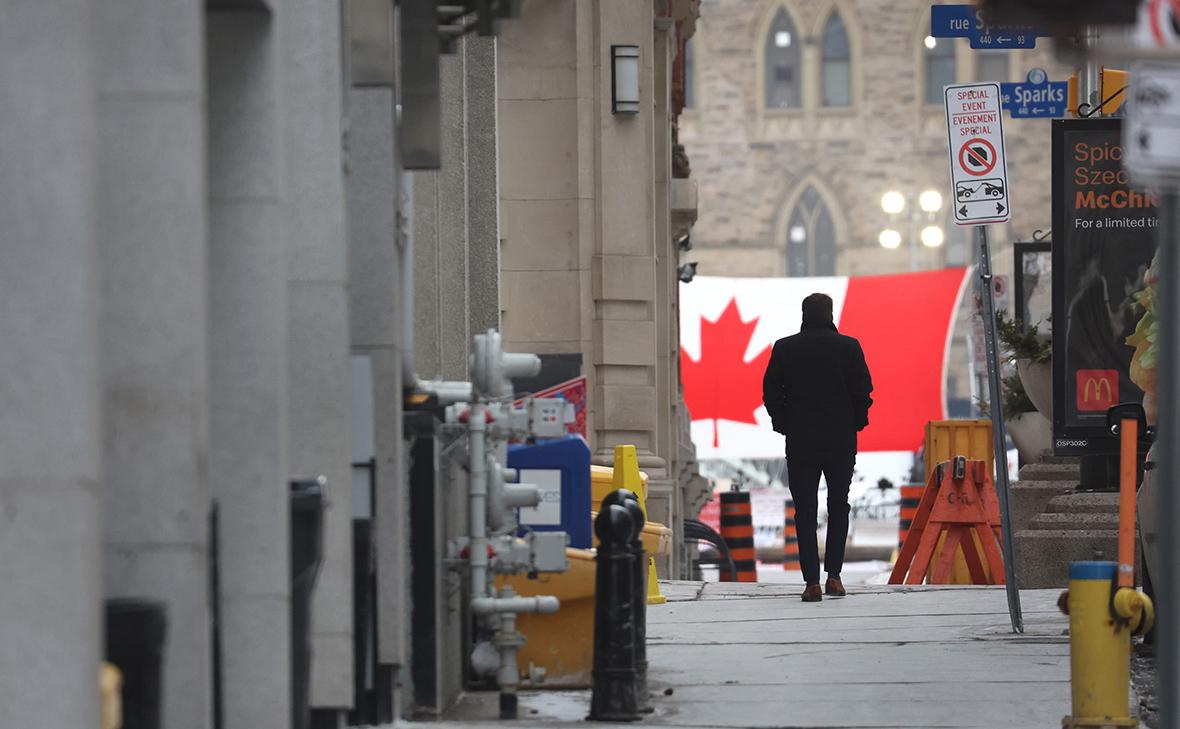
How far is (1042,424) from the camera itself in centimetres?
1914

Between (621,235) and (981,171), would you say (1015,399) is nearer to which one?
(621,235)

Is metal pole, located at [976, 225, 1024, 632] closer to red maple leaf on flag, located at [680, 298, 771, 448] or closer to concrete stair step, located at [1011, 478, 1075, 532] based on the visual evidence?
concrete stair step, located at [1011, 478, 1075, 532]

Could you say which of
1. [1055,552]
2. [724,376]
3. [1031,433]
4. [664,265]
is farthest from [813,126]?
[1055,552]

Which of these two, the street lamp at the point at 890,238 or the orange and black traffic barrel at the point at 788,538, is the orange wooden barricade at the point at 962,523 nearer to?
the orange and black traffic barrel at the point at 788,538

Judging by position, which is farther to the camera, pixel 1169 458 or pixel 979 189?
pixel 979 189

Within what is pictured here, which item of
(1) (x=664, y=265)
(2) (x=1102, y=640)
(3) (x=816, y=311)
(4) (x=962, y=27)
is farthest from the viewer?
(1) (x=664, y=265)

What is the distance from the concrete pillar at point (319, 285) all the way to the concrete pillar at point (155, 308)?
5.70 feet

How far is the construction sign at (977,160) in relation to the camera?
11.4 metres

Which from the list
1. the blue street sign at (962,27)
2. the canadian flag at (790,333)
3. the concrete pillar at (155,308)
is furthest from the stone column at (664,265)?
the concrete pillar at (155,308)

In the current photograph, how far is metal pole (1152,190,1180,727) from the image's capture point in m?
5.73

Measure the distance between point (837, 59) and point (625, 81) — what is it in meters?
55.8

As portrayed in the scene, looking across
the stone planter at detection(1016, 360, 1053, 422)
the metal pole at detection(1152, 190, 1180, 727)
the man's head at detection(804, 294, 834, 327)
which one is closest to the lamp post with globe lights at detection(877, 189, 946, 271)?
the stone planter at detection(1016, 360, 1053, 422)

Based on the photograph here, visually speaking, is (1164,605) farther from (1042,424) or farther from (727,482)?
(727,482)

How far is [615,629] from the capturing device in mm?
8453
